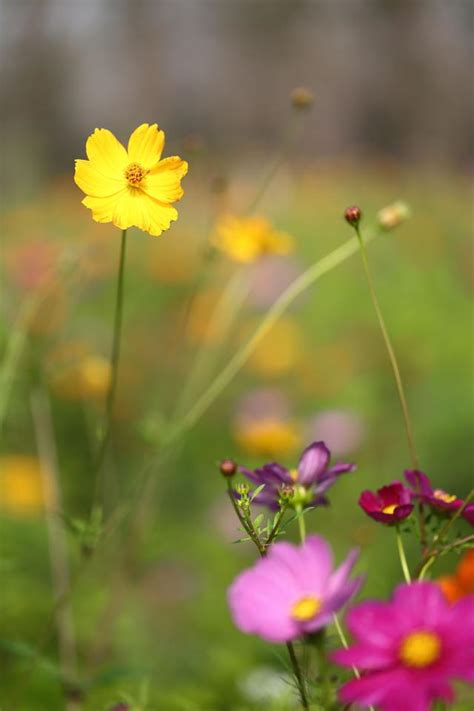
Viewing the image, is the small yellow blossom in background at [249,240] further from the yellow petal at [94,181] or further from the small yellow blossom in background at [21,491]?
→ the small yellow blossom in background at [21,491]

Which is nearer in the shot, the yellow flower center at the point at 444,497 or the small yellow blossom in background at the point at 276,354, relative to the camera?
the yellow flower center at the point at 444,497

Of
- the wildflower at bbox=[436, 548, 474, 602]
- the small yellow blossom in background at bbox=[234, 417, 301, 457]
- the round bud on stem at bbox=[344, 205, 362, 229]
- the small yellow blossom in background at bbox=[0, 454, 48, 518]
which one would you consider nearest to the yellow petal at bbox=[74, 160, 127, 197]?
the round bud on stem at bbox=[344, 205, 362, 229]

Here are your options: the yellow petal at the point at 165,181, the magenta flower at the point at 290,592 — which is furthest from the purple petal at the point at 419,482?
the yellow petal at the point at 165,181

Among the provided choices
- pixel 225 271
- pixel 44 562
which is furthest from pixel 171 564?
pixel 225 271

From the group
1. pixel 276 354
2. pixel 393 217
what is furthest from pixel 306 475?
pixel 276 354

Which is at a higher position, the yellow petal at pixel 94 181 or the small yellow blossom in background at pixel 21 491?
the small yellow blossom in background at pixel 21 491

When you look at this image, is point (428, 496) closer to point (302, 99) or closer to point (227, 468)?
point (227, 468)
